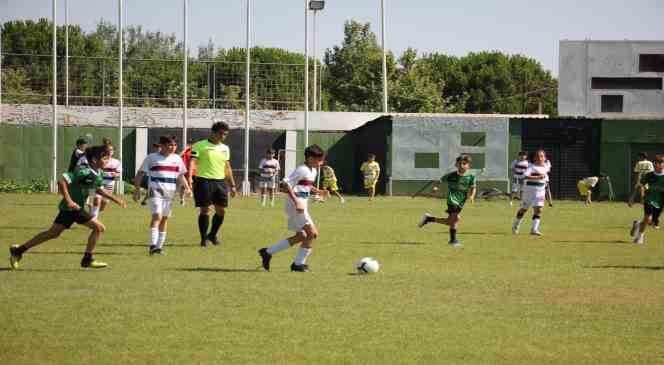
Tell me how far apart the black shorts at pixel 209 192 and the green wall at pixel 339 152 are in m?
32.5

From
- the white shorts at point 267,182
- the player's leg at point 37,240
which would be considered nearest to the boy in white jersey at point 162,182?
the player's leg at point 37,240

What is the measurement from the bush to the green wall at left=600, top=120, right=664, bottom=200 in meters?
23.7

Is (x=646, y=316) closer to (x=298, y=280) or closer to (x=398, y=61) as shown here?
(x=298, y=280)

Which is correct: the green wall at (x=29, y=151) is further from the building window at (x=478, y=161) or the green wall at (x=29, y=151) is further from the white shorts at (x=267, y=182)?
the building window at (x=478, y=161)

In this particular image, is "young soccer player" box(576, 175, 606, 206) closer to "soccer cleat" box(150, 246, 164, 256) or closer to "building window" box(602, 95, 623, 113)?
"building window" box(602, 95, 623, 113)

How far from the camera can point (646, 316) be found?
10.7 meters

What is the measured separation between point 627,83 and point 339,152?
14299 millimetres

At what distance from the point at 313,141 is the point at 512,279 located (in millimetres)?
37726

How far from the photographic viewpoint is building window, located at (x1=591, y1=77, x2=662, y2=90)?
51250mm

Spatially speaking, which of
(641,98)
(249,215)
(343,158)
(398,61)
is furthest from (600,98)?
(398,61)

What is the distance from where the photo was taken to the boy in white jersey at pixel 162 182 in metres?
16.5

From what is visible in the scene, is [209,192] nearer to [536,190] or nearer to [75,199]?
[75,199]

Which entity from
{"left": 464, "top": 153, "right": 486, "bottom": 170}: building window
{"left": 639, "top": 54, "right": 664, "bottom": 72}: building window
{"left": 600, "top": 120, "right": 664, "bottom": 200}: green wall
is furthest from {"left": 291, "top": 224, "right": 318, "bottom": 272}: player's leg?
{"left": 639, "top": 54, "right": 664, "bottom": 72}: building window

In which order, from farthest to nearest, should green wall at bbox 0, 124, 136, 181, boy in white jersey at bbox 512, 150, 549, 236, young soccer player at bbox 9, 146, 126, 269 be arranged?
green wall at bbox 0, 124, 136, 181 < boy in white jersey at bbox 512, 150, 549, 236 < young soccer player at bbox 9, 146, 126, 269
